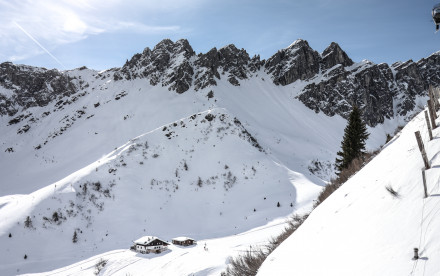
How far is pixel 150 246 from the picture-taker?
2989cm

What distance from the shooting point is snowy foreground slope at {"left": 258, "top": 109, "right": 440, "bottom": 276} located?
433 centimetres

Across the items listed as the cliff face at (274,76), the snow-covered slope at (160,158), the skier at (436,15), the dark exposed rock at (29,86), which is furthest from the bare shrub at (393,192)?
the dark exposed rock at (29,86)

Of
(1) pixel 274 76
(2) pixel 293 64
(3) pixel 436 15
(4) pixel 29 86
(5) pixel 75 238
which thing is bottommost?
(5) pixel 75 238

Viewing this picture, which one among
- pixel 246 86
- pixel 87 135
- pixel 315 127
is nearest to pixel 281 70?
pixel 246 86

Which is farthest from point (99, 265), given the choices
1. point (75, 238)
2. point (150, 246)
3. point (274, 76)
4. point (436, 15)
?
point (274, 76)

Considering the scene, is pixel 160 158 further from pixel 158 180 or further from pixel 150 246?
pixel 150 246

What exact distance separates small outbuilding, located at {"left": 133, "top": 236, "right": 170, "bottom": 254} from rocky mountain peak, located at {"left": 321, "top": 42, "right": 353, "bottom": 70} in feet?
339

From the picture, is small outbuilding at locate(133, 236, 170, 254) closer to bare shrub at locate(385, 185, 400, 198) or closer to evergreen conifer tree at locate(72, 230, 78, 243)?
evergreen conifer tree at locate(72, 230, 78, 243)

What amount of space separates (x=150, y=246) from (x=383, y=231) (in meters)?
29.0

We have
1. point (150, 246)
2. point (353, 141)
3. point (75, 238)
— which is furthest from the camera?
point (75, 238)

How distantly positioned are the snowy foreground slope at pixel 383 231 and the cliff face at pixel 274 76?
3159 inches

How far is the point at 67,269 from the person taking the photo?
28797 mm

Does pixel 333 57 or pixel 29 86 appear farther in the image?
pixel 29 86

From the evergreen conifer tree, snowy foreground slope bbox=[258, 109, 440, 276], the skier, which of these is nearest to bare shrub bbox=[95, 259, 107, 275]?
the evergreen conifer tree
